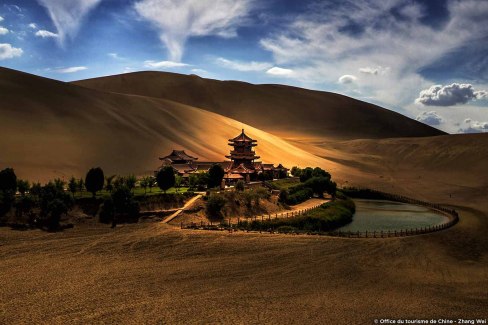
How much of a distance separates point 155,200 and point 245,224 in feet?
28.6

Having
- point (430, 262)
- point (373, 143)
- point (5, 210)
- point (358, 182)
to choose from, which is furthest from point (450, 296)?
point (373, 143)

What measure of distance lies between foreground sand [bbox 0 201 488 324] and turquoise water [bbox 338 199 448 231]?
7.01 meters

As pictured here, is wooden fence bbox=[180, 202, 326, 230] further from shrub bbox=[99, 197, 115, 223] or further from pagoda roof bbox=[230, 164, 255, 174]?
pagoda roof bbox=[230, 164, 255, 174]

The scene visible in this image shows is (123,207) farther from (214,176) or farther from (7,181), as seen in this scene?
(214,176)

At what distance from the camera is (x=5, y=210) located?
1510 inches

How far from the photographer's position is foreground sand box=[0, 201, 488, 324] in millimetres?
23297

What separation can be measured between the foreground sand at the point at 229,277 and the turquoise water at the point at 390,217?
276 inches

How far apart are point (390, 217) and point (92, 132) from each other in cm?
4954

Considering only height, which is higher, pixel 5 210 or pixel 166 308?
pixel 5 210

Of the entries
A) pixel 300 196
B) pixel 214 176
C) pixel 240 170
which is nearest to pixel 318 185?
pixel 300 196

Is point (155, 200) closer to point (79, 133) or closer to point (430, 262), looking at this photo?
point (430, 262)

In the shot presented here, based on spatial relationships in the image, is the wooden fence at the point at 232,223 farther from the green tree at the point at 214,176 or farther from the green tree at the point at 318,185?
the green tree at the point at 318,185

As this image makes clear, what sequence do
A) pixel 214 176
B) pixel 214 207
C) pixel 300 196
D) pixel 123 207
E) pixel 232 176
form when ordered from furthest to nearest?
pixel 232 176 < pixel 300 196 < pixel 214 176 < pixel 214 207 < pixel 123 207

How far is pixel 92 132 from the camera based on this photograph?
251ft
